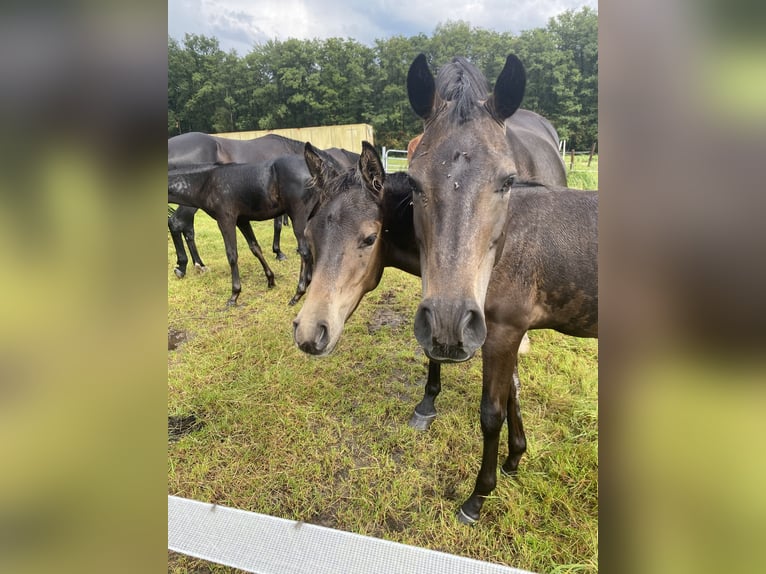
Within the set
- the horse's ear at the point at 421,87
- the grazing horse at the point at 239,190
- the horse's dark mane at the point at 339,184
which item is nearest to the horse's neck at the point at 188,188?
the grazing horse at the point at 239,190

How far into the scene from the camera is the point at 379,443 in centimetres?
269

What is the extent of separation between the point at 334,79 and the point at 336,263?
21.7 ft

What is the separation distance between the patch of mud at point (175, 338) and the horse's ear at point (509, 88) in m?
3.94

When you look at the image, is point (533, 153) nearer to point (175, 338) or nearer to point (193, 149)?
point (175, 338)

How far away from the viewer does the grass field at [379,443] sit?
2.04 metres

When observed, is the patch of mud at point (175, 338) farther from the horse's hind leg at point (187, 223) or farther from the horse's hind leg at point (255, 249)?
the horse's hind leg at point (187, 223)

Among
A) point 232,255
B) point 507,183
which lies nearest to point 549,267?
point 507,183
